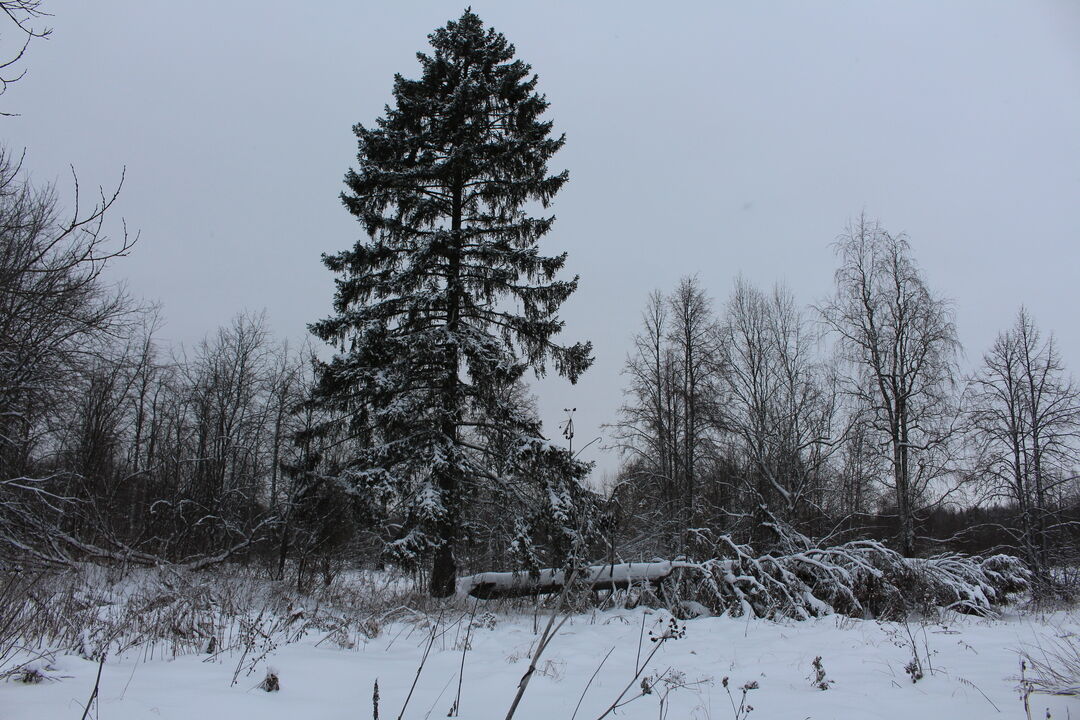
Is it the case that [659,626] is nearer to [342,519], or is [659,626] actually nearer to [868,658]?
[868,658]

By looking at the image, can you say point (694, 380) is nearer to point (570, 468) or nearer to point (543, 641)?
point (570, 468)

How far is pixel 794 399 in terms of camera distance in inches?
858

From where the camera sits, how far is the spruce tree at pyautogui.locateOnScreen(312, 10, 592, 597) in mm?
11266

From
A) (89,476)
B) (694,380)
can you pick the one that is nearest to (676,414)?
(694,380)

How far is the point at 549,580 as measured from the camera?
11.4m

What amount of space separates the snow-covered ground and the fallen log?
3492 millimetres

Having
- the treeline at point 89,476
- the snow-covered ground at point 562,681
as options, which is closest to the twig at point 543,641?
the snow-covered ground at point 562,681

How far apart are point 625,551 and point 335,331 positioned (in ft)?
31.9

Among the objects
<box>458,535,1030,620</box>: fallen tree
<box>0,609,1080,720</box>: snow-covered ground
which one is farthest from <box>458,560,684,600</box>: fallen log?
<box>0,609,1080,720</box>: snow-covered ground

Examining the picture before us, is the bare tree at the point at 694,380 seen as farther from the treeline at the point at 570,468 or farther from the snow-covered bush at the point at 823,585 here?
the snow-covered bush at the point at 823,585

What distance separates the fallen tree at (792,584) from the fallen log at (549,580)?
0.02m

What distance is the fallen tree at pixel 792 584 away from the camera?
9.47m

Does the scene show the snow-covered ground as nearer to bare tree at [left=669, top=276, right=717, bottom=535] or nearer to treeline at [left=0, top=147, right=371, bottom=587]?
treeline at [left=0, top=147, right=371, bottom=587]

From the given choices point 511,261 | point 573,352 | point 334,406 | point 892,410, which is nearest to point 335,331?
point 334,406
